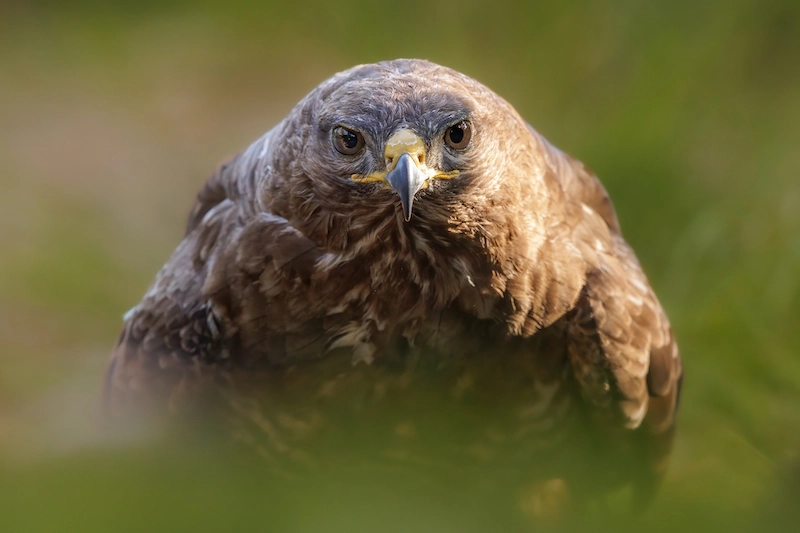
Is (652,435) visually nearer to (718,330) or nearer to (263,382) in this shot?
(718,330)

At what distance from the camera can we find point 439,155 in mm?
2145

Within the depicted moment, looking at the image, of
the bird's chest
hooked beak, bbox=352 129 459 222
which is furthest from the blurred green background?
hooked beak, bbox=352 129 459 222

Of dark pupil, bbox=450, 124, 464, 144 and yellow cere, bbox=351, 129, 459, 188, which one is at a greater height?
dark pupil, bbox=450, 124, 464, 144

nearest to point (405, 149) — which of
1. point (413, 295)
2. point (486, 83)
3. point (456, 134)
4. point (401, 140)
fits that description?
point (401, 140)

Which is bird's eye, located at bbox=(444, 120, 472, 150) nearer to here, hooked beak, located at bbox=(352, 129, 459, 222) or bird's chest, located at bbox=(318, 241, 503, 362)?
hooked beak, located at bbox=(352, 129, 459, 222)

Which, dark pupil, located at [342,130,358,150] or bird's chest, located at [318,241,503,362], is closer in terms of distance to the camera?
dark pupil, located at [342,130,358,150]

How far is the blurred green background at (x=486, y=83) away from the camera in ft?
→ 4.48

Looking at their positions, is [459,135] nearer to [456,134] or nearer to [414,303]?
[456,134]

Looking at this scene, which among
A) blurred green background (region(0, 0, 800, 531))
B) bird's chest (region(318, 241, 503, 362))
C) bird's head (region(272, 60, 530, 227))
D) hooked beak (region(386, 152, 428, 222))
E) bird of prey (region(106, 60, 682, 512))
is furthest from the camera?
→ bird's chest (region(318, 241, 503, 362))

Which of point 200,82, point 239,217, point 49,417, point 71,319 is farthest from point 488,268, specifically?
point 200,82

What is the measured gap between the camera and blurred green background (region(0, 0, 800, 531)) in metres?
1.36

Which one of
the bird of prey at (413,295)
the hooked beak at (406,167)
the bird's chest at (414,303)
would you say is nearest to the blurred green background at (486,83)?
the bird of prey at (413,295)

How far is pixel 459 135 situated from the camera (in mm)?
2168

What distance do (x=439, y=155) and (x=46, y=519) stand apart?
1.52 m
